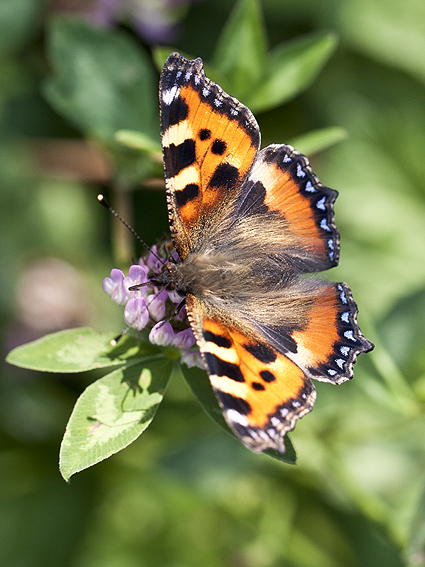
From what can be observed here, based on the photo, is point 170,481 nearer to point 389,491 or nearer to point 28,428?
point 28,428

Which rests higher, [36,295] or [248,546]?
[36,295]

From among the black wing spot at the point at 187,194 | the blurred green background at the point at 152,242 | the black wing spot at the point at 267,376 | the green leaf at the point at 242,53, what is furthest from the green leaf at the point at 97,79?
the black wing spot at the point at 267,376

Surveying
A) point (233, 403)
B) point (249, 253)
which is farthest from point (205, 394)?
point (249, 253)

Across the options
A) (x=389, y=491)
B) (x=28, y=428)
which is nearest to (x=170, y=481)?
(x=28, y=428)

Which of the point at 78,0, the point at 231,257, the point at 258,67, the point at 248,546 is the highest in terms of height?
the point at 78,0

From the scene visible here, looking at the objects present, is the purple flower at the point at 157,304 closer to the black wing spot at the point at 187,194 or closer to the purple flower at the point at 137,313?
the purple flower at the point at 137,313

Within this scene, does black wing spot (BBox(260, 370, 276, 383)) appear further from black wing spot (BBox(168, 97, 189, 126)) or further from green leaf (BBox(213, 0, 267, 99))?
green leaf (BBox(213, 0, 267, 99))

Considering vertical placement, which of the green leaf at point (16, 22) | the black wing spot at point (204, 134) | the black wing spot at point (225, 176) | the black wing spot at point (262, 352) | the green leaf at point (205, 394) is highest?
the green leaf at point (16, 22)

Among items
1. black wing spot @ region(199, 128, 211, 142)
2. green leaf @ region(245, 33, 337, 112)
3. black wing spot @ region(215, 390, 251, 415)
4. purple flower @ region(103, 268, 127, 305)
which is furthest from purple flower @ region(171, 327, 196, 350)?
green leaf @ region(245, 33, 337, 112)
